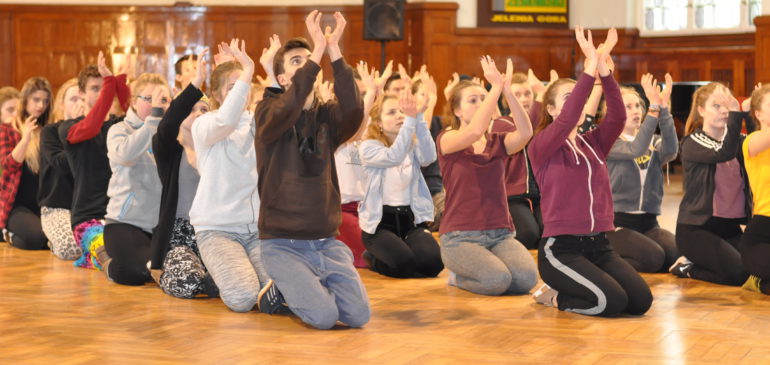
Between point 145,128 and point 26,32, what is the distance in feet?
33.9

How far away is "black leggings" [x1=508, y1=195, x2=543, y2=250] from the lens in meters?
6.91

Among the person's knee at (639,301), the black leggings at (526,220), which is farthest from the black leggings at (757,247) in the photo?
the black leggings at (526,220)

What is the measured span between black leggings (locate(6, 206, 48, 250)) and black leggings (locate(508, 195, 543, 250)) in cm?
321

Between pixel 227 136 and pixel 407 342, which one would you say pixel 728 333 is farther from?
pixel 227 136

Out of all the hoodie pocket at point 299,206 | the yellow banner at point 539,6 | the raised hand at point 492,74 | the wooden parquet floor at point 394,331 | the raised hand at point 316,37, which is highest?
the yellow banner at point 539,6

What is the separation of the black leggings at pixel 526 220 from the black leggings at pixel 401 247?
1.08m

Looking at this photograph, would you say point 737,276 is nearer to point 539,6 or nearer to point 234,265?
point 234,265

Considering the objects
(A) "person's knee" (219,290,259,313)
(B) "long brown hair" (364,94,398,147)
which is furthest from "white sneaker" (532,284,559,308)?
(B) "long brown hair" (364,94,398,147)

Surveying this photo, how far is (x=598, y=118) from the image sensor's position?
5988 mm

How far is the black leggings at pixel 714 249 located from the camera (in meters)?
5.43

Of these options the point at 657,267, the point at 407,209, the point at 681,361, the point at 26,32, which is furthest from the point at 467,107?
the point at 26,32

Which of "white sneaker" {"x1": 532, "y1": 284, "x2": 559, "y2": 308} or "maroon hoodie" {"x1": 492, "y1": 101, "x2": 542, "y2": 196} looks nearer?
"white sneaker" {"x1": 532, "y1": 284, "x2": 559, "y2": 308}

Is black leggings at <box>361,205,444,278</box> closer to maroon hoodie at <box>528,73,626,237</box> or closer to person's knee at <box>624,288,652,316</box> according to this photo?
maroon hoodie at <box>528,73,626,237</box>

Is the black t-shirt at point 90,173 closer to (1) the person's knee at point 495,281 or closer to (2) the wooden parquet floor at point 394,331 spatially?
(2) the wooden parquet floor at point 394,331
